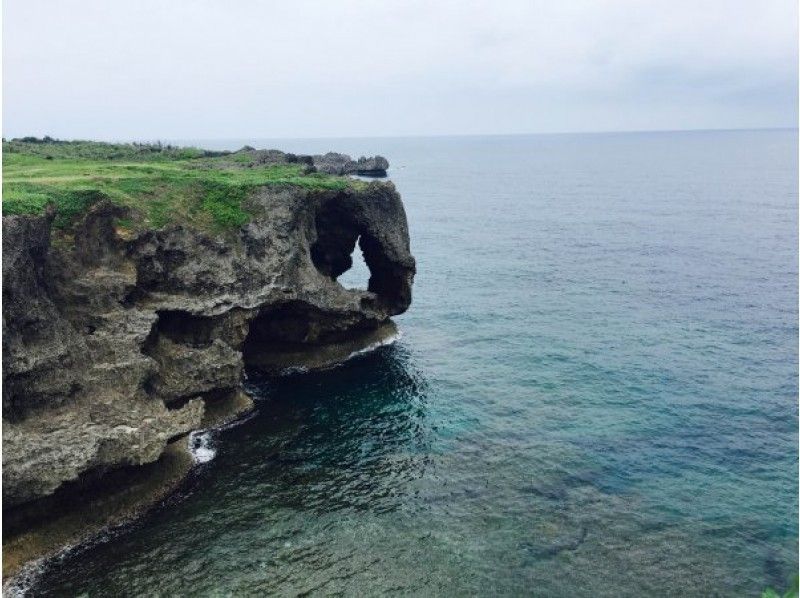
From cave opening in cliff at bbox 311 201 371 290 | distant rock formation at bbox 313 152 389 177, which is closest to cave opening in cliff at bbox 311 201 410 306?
cave opening in cliff at bbox 311 201 371 290

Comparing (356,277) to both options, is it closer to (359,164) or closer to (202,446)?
(202,446)

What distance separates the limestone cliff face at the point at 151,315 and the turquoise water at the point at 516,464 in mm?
3858

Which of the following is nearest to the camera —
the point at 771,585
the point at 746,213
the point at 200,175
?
the point at 771,585

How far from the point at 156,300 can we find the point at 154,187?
8.88m

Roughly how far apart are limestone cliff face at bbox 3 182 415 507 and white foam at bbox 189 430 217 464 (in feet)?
7.39

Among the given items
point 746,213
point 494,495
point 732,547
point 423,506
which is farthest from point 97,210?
point 746,213

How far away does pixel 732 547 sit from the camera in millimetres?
29641

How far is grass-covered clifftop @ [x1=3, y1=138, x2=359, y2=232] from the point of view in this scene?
36781 mm

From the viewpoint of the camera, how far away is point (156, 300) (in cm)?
4012

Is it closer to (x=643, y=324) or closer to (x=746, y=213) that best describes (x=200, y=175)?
(x=643, y=324)

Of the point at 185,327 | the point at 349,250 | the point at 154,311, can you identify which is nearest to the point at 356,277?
the point at 349,250

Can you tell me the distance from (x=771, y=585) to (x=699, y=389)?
19213 mm

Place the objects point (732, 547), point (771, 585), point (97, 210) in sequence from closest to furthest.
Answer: point (771, 585) → point (732, 547) → point (97, 210)

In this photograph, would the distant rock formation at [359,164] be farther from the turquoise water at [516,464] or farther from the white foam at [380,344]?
the white foam at [380,344]
